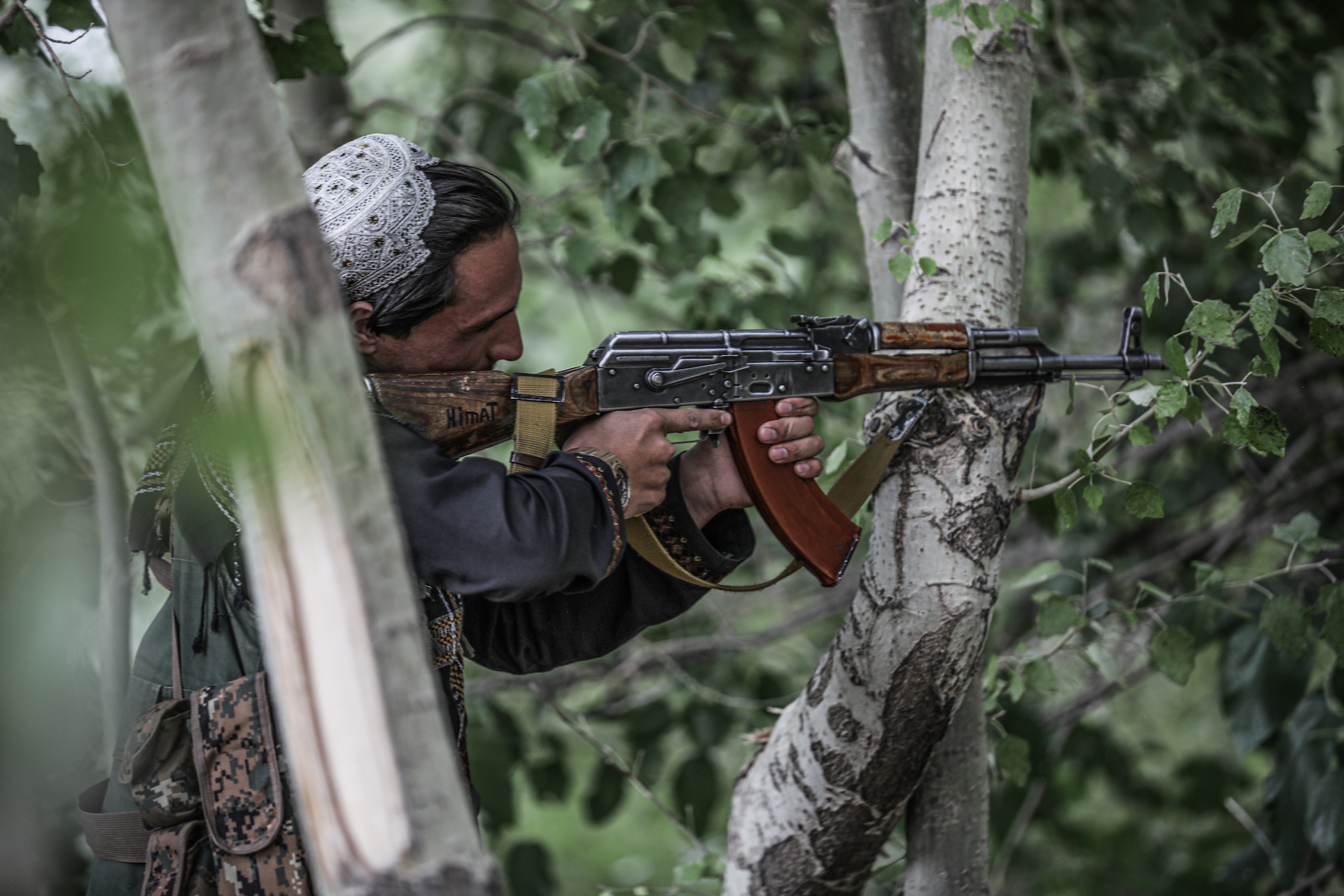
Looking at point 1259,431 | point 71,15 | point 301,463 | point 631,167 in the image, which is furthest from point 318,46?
point 1259,431

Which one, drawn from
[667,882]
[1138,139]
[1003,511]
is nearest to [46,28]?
[1003,511]

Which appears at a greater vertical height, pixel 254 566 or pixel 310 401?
pixel 310 401

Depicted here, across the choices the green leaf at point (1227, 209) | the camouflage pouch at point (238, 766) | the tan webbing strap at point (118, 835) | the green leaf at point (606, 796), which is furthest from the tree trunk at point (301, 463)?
the green leaf at point (606, 796)

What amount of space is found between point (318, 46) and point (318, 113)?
851 millimetres

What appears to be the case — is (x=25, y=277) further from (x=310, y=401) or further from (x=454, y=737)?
(x=454, y=737)

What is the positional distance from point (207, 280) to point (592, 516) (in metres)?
0.75

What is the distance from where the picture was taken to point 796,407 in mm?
1835

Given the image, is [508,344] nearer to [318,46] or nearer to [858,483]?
[858,483]

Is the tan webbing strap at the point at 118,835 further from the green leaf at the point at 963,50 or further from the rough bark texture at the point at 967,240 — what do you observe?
the green leaf at the point at 963,50

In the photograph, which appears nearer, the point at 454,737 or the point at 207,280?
the point at 207,280

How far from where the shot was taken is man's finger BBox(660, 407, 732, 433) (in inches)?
67.8

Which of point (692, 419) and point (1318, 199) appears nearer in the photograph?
point (1318, 199)

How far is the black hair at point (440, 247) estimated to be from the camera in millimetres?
1554

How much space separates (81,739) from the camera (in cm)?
245
